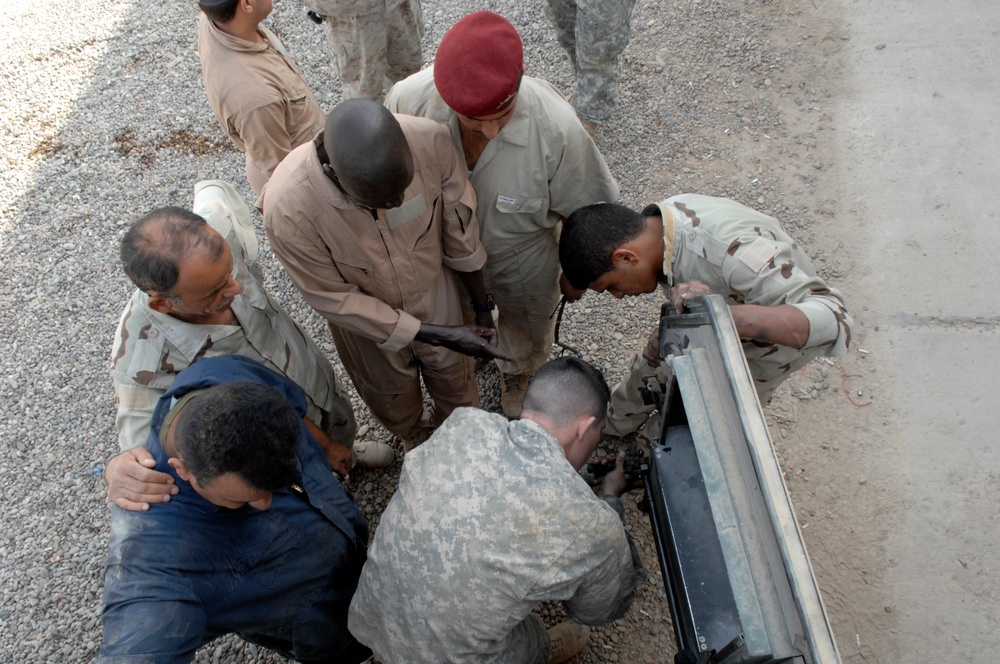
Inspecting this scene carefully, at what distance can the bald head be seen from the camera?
1.91 m

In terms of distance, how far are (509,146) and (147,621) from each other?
1.92 metres

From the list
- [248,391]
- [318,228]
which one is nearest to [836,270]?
[318,228]

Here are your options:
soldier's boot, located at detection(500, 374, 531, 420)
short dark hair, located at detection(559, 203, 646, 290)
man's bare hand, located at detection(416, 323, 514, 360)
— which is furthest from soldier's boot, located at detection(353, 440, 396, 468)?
short dark hair, located at detection(559, 203, 646, 290)

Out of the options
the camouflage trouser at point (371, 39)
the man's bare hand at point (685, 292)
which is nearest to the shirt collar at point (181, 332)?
the man's bare hand at point (685, 292)

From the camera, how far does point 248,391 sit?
183cm

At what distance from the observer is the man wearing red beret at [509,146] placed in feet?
7.25

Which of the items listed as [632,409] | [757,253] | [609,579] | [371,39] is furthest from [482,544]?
[371,39]

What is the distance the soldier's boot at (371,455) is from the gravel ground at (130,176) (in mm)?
77

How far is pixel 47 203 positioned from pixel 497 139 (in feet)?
12.6

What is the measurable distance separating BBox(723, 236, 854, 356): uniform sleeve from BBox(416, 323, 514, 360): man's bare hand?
3.10 feet

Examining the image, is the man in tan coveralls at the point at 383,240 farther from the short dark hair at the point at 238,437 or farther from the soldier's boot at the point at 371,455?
the short dark hair at the point at 238,437

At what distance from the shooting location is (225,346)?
234 centimetres

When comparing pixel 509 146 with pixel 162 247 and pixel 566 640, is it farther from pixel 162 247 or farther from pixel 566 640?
pixel 566 640

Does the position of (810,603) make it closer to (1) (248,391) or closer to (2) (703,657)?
(2) (703,657)
